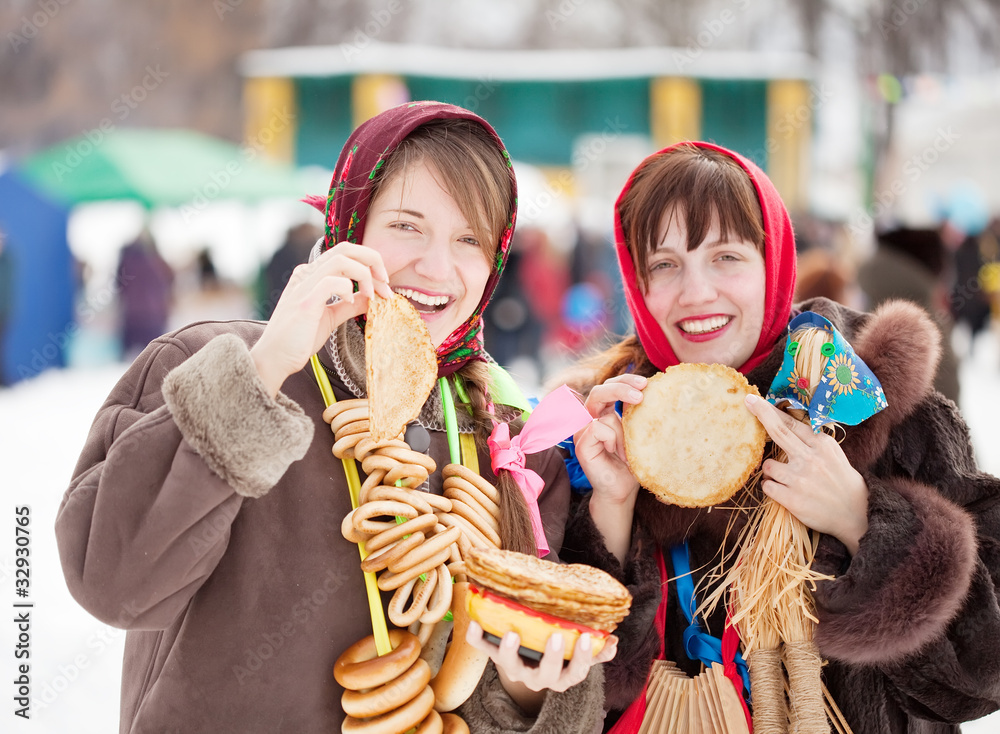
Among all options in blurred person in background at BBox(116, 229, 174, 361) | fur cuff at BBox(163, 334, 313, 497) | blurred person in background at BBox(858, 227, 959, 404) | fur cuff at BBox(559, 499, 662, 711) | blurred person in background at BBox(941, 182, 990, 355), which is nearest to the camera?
fur cuff at BBox(163, 334, 313, 497)

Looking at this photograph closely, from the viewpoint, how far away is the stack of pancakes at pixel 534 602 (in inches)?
60.2

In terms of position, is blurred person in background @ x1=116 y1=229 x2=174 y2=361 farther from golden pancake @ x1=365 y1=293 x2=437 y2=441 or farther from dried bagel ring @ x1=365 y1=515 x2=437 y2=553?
dried bagel ring @ x1=365 y1=515 x2=437 y2=553

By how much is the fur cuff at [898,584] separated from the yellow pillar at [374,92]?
47.8 ft

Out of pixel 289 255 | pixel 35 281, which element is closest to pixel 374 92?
pixel 289 255

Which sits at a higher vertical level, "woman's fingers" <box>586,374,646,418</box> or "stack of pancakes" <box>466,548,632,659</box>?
"woman's fingers" <box>586,374,646,418</box>

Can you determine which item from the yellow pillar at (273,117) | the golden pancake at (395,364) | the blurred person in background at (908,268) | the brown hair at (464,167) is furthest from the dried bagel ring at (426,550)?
the yellow pillar at (273,117)

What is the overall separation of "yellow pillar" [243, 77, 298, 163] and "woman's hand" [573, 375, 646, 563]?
1506 centimetres

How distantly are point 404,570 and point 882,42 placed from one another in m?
23.4

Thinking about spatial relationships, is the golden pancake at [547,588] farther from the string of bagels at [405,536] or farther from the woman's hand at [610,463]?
the woman's hand at [610,463]

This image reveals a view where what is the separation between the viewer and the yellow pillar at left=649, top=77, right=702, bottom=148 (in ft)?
51.5

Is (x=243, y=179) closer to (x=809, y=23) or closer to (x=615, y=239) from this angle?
(x=615, y=239)

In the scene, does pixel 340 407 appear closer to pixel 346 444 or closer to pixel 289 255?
pixel 346 444

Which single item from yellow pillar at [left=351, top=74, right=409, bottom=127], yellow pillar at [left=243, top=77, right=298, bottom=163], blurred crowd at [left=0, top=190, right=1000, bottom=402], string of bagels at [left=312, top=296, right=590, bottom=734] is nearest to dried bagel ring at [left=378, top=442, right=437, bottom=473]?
string of bagels at [left=312, top=296, right=590, bottom=734]

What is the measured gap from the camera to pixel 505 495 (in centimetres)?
180
